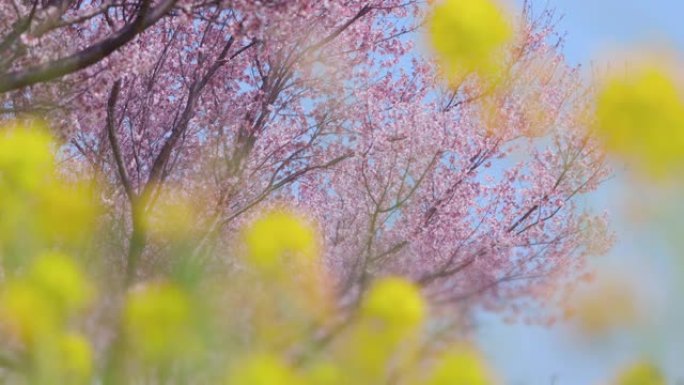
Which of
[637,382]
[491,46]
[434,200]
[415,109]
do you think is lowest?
[637,382]

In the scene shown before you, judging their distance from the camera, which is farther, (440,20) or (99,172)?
(99,172)

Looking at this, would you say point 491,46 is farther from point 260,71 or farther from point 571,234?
point 571,234

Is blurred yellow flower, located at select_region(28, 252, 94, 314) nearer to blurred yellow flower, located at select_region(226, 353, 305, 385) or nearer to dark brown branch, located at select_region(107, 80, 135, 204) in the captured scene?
blurred yellow flower, located at select_region(226, 353, 305, 385)

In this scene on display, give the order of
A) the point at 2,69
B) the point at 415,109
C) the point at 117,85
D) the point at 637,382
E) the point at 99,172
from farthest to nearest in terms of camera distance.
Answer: the point at 415,109, the point at 99,172, the point at 117,85, the point at 2,69, the point at 637,382

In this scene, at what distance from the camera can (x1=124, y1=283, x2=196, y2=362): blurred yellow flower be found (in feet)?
2.07

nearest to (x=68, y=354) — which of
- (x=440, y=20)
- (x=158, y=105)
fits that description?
(x=440, y=20)

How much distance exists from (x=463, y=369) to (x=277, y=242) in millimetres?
160

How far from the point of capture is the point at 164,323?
0.64 meters

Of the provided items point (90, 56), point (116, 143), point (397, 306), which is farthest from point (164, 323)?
point (116, 143)

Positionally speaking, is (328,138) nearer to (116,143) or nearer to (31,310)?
(116,143)

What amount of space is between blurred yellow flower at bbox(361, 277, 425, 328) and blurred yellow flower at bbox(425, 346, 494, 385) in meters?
0.03

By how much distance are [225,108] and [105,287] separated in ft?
25.4

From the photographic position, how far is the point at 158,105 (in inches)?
334

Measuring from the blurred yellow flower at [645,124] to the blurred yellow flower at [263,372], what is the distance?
0.84 feet
